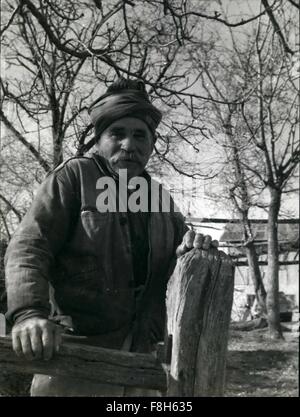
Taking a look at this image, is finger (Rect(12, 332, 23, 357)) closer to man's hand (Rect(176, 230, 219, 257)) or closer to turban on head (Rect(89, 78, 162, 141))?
man's hand (Rect(176, 230, 219, 257))

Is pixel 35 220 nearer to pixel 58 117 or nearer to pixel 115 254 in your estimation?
pixel 115 254

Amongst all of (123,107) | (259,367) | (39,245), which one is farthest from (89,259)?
(259,367)

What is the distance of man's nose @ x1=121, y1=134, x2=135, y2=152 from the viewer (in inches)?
95.4

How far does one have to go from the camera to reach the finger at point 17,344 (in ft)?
5.83

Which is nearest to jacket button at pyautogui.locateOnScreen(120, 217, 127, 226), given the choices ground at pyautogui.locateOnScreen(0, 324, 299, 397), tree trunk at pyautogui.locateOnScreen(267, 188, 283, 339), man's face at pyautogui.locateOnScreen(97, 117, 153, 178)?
man's face at pyautogui.locateOnScreen(97, 117, 153, 178)

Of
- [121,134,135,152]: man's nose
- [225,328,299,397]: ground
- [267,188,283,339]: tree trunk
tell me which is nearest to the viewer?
[121,134,135,152]: man's nose

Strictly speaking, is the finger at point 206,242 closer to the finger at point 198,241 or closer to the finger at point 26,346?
the finger at point 198,241

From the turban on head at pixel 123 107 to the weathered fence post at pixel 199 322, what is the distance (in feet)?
2.71

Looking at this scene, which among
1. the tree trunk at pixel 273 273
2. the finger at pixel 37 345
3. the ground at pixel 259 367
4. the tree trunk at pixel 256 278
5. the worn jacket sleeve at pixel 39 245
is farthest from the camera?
the tree trunk at pixel 256 278

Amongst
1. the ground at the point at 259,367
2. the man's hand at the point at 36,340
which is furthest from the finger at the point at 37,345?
the ground at the point at 259,367

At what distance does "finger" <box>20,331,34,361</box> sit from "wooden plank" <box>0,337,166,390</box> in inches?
1.2

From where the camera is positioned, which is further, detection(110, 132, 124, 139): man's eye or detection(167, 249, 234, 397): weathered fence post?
detection(110, 132, 124, 139): man's eye

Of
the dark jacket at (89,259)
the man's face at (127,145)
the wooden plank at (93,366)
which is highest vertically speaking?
the man's face at (127,145)
